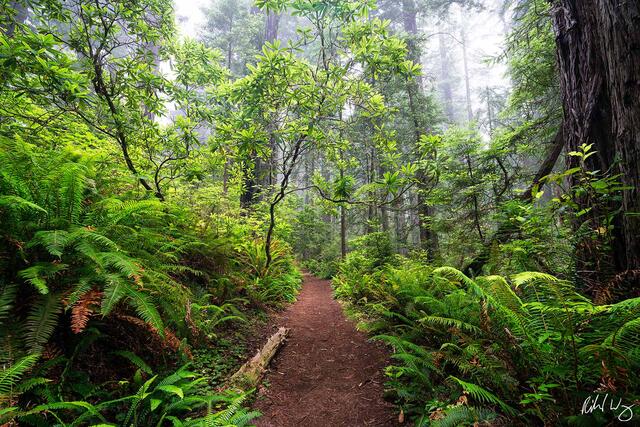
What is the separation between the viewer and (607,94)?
2.97 m

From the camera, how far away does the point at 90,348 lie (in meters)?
2.36

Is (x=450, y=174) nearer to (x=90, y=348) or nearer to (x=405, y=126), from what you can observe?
(x=90, y=348)

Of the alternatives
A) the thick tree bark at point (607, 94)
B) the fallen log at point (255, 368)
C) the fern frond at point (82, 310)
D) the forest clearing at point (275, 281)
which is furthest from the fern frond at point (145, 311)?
the thick tree bark at point (607, 94)

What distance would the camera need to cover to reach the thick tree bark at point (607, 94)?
251cm

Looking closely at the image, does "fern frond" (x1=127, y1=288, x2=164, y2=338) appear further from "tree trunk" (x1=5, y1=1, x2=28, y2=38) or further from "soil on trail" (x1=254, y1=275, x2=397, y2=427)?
"tree trunk" (x1=5, y1=1, x2=28, y2=38)

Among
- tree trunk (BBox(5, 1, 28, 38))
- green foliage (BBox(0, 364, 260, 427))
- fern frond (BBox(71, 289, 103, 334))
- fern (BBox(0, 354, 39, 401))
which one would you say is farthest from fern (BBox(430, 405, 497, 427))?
tree trunk (BBox(5, 1, 28, 38))

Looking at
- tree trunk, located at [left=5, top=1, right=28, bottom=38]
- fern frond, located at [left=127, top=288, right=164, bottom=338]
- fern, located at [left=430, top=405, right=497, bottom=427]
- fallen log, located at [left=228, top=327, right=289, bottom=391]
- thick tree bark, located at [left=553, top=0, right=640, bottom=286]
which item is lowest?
fallen log, located at [left=228, top=327, right=289, bottom=391]

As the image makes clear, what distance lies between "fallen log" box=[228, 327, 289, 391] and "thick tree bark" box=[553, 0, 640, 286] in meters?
3.59

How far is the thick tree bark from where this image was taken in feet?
8.23

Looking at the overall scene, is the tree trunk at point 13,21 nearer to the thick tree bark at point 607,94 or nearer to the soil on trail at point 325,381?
the soil on trail at point 325,381

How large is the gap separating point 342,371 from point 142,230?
301 centimetres

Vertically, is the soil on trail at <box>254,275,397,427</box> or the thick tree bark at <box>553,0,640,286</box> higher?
the thick tree bark at <box>553,0,640,286</box>

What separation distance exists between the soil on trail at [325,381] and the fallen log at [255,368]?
129 millimetres

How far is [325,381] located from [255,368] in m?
0.87
